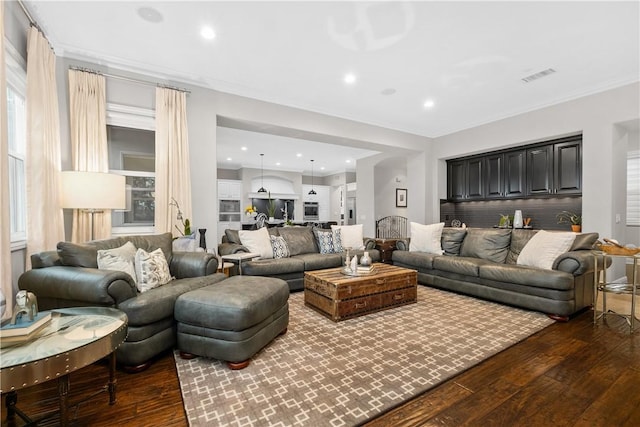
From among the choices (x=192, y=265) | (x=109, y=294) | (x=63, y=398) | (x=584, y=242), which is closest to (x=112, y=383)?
(x=63, y=398)

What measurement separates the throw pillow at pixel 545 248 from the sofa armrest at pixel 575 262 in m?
0.09

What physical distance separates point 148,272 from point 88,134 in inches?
80.3

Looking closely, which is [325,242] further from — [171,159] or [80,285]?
[80,285]

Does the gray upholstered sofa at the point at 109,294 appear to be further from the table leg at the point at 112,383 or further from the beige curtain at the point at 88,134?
the beige curtain at the point at 88,134

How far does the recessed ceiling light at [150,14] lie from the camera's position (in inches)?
104

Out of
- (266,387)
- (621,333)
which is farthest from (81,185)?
(621,333)

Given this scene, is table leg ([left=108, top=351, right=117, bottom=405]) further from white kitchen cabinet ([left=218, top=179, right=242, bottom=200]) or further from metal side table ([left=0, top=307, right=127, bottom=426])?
white kitchen cabinet ([left=218, top=179, right=242, bottom=200])

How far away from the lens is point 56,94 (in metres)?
3.08

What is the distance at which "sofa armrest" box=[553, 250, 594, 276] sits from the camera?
3.08m

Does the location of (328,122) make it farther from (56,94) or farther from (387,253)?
(56,94)

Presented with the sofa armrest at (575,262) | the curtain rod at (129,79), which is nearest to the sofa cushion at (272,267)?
the curtain rod at (129,79)

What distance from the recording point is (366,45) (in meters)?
3.17

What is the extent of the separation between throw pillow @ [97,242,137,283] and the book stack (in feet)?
3.08

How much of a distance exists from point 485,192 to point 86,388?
6.52 meters
